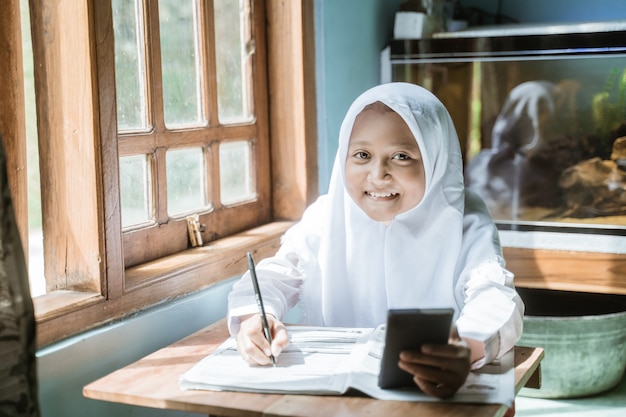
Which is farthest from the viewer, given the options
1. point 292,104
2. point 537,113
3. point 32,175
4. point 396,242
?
point 32,175

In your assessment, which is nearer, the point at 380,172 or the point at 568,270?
the point at 380,172

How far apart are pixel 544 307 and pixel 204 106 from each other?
161cm

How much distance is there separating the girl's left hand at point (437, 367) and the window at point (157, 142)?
2.32 feet

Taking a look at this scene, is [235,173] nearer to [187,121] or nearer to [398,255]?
[187,121]

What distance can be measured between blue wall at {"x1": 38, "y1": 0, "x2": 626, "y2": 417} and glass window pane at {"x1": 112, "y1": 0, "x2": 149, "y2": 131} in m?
0.46

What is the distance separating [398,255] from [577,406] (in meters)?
1.48

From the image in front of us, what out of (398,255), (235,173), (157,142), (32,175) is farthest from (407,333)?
(32,175)

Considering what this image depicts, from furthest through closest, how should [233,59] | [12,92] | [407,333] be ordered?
[233,59] < [12,92] < [407,333]

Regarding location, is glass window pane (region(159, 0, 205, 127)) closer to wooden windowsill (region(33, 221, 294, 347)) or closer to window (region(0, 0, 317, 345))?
window (region(0, 0, 317, 345))

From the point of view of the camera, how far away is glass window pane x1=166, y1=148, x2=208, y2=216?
2.12 metres

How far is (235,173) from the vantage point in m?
2.42

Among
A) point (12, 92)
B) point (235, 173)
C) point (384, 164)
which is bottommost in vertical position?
point (235, 173)

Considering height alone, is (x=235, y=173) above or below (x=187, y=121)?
below

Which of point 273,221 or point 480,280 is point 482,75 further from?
point 480,280
